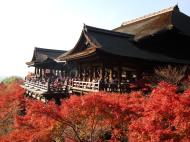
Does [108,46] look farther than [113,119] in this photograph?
Yes

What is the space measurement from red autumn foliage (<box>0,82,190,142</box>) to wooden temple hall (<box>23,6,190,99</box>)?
15.4 ft

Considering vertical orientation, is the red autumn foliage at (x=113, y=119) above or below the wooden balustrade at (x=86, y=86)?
below

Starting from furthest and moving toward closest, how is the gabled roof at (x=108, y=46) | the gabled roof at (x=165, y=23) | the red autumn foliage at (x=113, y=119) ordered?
the gabled roof at (x=165, y=23) → the gabled roof at (x=108, y=46) → the red autumn foliage at (x=113, y=119)

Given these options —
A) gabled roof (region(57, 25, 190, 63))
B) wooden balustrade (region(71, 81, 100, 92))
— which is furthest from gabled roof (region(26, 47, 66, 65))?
wooden balustrade (region(71, 81, 100, 92))

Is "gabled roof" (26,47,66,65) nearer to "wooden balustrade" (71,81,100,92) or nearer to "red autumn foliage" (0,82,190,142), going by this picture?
"wooden balustrade" (71,81,100,92)

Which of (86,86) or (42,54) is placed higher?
(42,54)

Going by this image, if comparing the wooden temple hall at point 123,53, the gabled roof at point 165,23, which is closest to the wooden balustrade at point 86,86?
the wooden temple hall at point 123,53

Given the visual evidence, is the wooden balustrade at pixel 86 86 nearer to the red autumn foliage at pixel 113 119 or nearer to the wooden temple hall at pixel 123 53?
the wooden temple hall at pixel 123 53

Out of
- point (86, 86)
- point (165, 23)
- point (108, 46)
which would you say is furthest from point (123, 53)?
point (165, 23)

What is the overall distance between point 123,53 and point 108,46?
63.6 inches

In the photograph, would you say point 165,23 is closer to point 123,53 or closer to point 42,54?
point 123,53

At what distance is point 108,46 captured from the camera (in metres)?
25.2

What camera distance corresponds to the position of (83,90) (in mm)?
24625

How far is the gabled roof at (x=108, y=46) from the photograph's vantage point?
79.9ft
